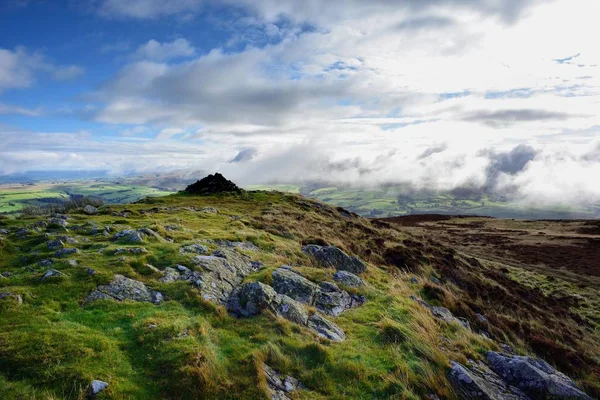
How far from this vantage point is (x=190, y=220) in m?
33.6

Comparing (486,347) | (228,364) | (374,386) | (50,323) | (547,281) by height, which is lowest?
(547,281)

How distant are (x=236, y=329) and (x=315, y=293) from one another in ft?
17.0

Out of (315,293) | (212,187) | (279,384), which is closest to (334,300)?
(315,293)

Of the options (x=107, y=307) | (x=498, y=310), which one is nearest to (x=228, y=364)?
(x=107, y=307)

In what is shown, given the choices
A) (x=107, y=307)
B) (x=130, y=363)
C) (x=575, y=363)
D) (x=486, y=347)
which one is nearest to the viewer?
(x=130, y=363)

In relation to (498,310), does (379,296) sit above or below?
above

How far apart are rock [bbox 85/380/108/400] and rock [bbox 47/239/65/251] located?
44.7ft

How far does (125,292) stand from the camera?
13.8m

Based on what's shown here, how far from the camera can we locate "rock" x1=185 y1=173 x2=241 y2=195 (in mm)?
68219

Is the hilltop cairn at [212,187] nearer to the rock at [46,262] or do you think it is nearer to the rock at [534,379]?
the rock at [46,262]

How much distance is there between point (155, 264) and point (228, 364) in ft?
30.1

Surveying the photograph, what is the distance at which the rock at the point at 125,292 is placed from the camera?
1327cm

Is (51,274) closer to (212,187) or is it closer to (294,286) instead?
(294,286)

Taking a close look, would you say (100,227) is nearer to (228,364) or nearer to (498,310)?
(228,364)
